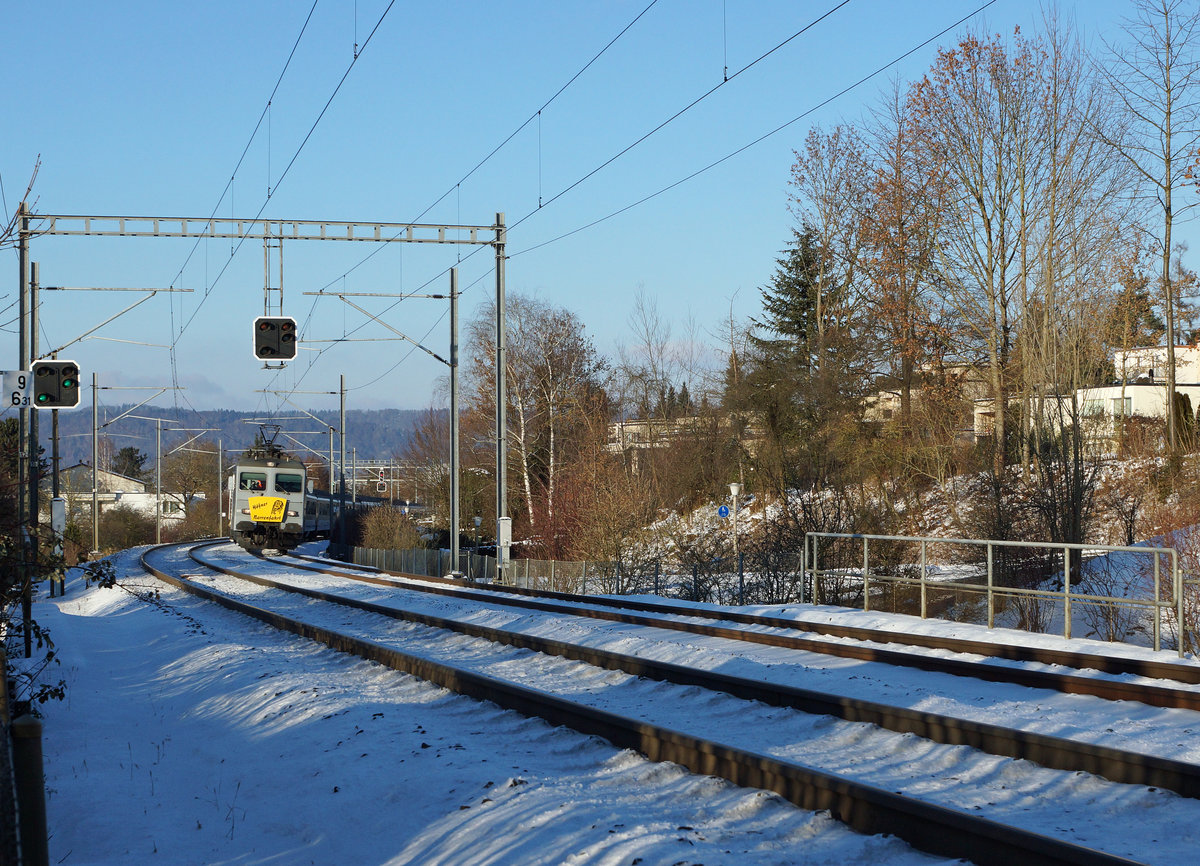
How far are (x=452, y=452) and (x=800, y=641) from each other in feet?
62.5

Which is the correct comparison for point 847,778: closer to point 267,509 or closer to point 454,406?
point 454,406

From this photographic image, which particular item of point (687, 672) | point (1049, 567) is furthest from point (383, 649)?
point (1049, 567)

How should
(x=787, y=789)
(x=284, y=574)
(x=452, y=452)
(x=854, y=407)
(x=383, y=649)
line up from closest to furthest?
(x=787, y=789) → (x=383, y=649) → (x=452, y=452) → (x=284, y=574) → (x=854, y=407)

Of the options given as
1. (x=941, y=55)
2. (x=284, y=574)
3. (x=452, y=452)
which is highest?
(x=941, y=55)

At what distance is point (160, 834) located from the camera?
22.7 feet

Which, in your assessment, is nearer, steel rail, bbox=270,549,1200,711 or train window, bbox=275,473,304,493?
steel rail, bbox=270,549,1200,711

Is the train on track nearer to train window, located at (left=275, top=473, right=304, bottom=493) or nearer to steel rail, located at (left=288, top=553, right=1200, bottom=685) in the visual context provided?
train window, located at (left=275, top=473, right=304, bottom=493)

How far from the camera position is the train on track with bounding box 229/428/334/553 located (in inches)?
1855

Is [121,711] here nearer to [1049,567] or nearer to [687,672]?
[687,672]

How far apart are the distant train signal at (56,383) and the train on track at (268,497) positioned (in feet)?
85.8

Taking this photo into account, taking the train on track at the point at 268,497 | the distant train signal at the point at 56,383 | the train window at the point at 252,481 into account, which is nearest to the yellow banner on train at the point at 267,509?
the train on track at the point at 268,497

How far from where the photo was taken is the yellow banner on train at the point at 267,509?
1858 inches

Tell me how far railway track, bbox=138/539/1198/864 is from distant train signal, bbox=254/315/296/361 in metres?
12.8

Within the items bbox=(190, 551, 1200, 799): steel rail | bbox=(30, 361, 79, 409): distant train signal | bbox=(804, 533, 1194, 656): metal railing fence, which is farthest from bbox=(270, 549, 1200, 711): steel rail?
bbox=(30, 361, 79, 409): distant train signal
